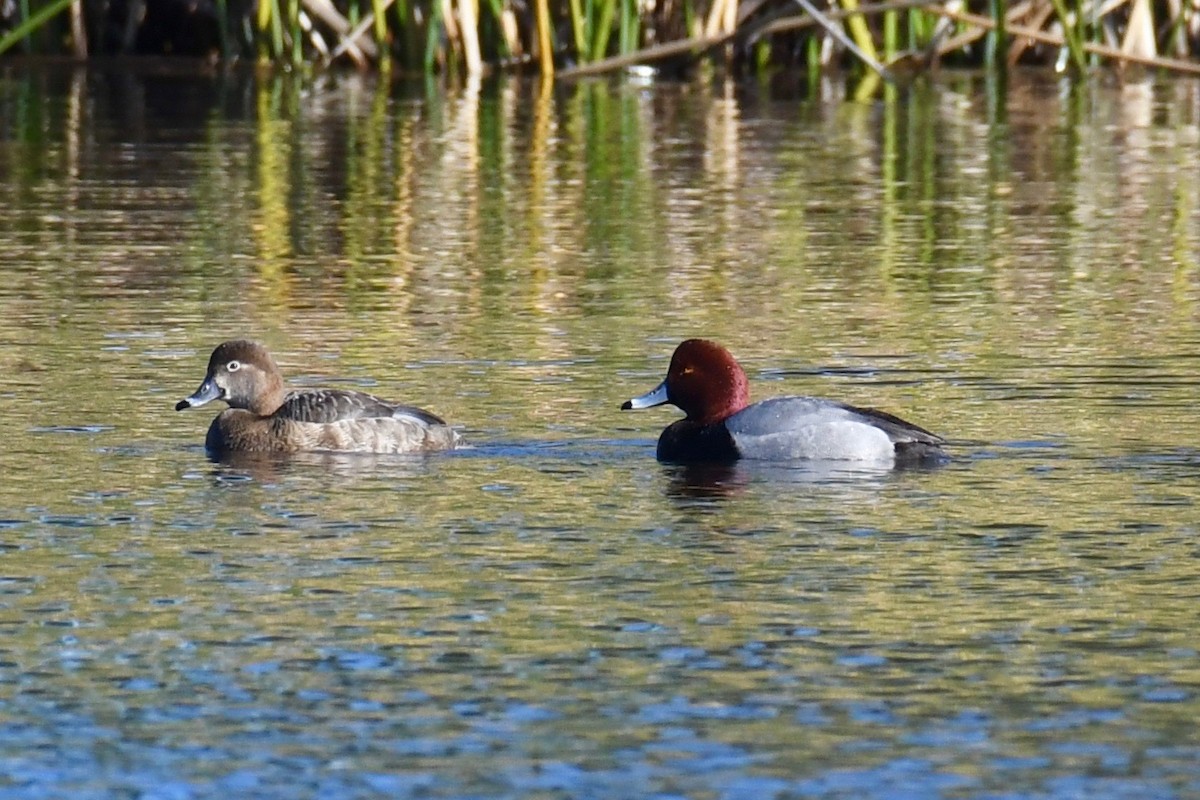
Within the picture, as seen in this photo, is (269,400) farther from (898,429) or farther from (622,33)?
(622,33)

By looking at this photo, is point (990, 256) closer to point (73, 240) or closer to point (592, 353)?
point (592, 353)

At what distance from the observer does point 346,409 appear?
9.52m

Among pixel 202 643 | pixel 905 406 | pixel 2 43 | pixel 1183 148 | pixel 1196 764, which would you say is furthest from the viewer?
pixel 2 43

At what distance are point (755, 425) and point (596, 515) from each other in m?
1.30

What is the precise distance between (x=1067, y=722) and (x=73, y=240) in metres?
11.0

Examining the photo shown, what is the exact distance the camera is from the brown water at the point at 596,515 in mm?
5801

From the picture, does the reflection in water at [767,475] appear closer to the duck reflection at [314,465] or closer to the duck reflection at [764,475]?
the duck reflection at [764,475]

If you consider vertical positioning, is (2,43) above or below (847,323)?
above

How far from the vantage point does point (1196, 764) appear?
18.5ft

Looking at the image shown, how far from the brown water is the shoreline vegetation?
311 inches

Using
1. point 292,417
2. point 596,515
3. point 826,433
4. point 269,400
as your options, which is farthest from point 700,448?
point 269,400

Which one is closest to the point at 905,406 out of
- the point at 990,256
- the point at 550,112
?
the point at 990,256

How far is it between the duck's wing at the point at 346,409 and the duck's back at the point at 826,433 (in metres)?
1.15

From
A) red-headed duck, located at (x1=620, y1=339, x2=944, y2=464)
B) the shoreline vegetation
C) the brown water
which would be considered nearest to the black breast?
red-headed duck, located at (x1=620, y1=339, x2=944, y2=464)
